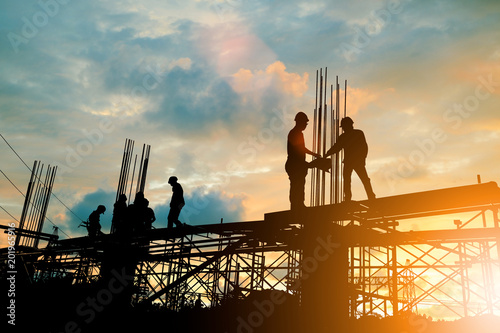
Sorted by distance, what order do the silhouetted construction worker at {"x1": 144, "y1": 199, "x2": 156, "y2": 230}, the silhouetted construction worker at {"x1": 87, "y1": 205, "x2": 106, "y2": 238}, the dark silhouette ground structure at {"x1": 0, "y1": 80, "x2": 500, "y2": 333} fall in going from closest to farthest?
the dark silhouette ground structure at {"x1": 0, "y1": 80, "x2": 500, "y2": 333}
the silhouetted construction worker at {"x1": 144, "y1": 199, "x2": 156, "y2": 230}
the silhouetted construction worker at {"x1": 87, "y1": 205, "x2": 106, "y2": 238}

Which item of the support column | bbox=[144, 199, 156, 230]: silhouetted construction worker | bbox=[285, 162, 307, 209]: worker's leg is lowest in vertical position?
the support column

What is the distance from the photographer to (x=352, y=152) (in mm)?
8859

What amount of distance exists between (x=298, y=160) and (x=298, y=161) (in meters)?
0.02

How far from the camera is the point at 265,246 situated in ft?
51.5

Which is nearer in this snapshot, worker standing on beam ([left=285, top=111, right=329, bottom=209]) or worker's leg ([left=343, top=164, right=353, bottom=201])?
worker's leg ([left=343, top=164, right=353, bottom=201])

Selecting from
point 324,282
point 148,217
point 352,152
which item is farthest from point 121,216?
point 352,152

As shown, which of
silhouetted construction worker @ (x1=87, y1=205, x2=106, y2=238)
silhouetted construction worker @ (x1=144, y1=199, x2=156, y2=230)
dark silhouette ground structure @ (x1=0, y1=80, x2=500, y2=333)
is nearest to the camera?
dark silhouette ground structure @ (x1=0, y1=80, x2=500, y2=333)

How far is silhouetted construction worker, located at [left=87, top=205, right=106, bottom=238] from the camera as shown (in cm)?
1748

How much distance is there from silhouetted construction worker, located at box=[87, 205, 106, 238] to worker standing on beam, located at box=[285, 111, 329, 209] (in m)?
11.9

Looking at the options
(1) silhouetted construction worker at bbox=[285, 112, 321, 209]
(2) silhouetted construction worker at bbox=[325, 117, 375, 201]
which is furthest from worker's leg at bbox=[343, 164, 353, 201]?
(1) silhouetted construction worker at bbox=[285, 112, 321, 209]

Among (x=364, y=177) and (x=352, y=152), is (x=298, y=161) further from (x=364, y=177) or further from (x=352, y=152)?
(x=364, y=177)

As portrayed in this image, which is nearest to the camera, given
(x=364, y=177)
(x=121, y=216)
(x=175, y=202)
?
(x=364, y=177)

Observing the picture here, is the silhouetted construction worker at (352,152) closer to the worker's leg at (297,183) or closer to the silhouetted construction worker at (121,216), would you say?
the worker's leg at (297,183)

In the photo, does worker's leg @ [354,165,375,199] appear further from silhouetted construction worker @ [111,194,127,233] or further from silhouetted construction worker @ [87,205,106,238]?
silhouetted construction worker @ [87,205,106,238]
